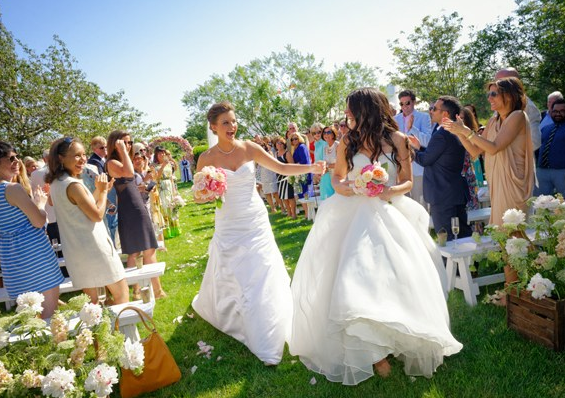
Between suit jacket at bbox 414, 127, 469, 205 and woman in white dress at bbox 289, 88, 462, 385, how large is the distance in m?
1.72

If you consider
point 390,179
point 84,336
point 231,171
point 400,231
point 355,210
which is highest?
point 231,171

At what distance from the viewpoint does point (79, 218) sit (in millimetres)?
3889

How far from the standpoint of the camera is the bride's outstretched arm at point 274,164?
460 centimetres

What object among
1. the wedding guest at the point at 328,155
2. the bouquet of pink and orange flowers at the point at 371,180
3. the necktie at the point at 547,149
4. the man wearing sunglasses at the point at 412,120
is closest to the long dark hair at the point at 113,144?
the bouquet of pink and orange flowers at the point at 371,180

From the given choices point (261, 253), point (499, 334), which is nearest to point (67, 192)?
point (261, 253)

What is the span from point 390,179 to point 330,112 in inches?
1969

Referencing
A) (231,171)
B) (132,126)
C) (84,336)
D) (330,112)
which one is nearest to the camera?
(84,336)

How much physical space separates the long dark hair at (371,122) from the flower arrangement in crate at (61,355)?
8.18ft

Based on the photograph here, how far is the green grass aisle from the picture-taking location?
2994 millimetres

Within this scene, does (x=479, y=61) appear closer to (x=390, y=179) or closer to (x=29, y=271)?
(x=390, y=179)

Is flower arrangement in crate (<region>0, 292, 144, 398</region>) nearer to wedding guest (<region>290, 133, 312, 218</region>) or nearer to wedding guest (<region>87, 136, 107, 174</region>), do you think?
wedding guest (<region>87, 136, 107, 174</region>)

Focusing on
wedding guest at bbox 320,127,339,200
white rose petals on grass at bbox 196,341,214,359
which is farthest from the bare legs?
wedding guest at bbox 320,127,339,200

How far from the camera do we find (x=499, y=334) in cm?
375

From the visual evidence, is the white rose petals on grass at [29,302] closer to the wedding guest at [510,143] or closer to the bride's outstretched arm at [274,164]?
the bride's outstretched arm at [274,164]
